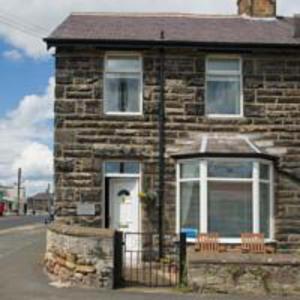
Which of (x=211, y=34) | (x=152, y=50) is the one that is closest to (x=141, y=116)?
(x=152, y=50)

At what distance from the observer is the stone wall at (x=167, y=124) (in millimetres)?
19422

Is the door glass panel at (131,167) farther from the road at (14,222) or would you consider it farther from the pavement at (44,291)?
the road at (14,222)

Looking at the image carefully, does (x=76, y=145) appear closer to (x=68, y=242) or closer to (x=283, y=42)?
(x=68, y=242)

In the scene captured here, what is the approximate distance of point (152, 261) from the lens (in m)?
18.9

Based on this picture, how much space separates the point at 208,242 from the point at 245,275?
4.22m

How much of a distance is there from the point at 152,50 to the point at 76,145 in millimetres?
3240

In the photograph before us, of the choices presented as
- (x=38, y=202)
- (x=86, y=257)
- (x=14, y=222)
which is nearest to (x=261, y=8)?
(x=86, y=257)

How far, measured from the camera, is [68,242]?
15.3 meters

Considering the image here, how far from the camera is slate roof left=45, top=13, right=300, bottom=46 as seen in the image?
19844 millimetres

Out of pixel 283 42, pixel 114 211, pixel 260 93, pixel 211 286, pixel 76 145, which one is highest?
pixel 283 42

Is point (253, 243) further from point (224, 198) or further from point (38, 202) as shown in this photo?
point (38, 202)

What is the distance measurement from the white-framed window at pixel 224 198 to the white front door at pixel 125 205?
1.32 meters

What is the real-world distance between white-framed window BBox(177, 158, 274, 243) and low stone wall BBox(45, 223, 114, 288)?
170 inches

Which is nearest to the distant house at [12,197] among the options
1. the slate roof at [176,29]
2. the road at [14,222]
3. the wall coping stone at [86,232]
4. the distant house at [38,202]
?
the distant house at [38,202]
